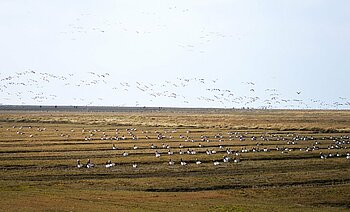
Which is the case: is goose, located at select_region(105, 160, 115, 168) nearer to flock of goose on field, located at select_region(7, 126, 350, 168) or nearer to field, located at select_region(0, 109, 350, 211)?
flock of goose on field, located at select_region(7, 126, 350, 168)

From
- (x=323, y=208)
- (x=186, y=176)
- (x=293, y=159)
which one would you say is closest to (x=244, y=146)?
(x=293, y=159)

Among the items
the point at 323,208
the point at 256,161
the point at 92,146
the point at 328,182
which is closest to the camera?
the point at 323,208

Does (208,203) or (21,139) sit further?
(21,139)

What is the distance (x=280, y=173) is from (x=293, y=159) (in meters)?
9.94

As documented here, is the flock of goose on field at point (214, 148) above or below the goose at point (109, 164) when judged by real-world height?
below

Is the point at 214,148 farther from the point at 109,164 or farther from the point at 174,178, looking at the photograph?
the point at 174,178

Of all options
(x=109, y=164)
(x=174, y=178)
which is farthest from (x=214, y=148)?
(x=174, y=178)

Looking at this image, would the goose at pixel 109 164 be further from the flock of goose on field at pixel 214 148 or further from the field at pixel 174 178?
the field at pixel 174 178

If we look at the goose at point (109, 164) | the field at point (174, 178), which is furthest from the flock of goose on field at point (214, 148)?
the field at point (174, 178)

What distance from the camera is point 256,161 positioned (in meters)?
49.1

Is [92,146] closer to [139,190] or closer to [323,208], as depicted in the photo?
[139,190]

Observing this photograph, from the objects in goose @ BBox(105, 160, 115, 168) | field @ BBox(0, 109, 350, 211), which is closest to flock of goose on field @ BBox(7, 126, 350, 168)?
goose @ BBox(105, 160, 115, 168)

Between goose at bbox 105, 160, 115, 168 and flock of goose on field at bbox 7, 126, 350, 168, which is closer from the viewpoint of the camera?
goose at bbox 105, 160, 115, 168

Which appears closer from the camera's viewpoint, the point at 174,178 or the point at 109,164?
the point at 174,178
